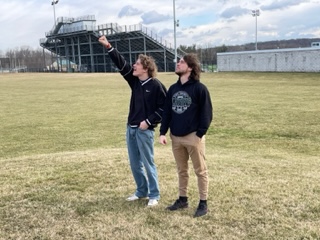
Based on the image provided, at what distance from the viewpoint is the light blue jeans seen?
462 cm

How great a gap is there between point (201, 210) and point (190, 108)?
1.16 meters

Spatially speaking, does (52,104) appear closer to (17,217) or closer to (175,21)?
(17,217)

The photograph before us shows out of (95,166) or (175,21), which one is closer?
(95,166)

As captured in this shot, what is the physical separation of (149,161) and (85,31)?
239 feet

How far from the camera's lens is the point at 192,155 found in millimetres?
4320

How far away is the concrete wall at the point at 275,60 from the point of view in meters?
46.8

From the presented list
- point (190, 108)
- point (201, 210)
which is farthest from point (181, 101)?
point (201, 210)

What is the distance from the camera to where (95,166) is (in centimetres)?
673

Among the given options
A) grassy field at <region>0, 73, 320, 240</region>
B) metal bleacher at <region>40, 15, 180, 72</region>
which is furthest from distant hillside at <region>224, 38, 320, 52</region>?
grassy field at <region>0, 73, 320, 240</region>

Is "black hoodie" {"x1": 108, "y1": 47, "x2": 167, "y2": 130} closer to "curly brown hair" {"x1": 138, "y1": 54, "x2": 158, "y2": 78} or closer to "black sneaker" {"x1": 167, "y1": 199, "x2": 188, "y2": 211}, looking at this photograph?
"curly brown hair" {"x1": 138, "y1": 54, "x2": 158, "y2": 78}

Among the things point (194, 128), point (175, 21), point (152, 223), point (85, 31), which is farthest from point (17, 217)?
point (85, 31)

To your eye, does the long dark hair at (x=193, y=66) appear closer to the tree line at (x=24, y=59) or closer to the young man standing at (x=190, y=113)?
the young man standing at (x=190, y=113)

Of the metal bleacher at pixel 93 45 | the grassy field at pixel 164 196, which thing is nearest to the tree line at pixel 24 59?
the metal bleacher at pixel 93 45

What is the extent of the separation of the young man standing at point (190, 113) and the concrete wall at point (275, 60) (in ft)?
150
